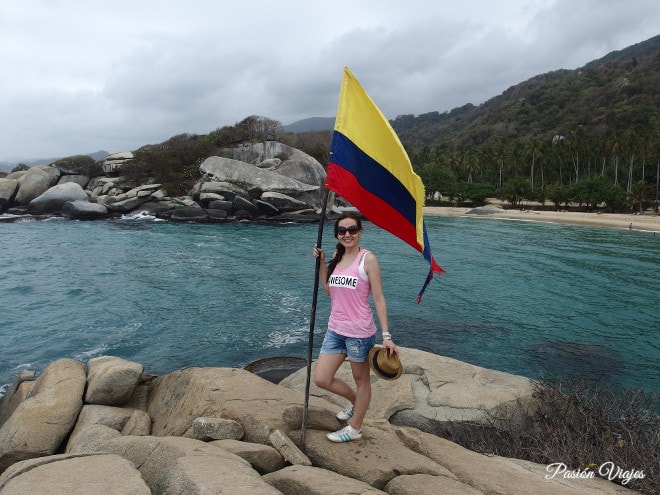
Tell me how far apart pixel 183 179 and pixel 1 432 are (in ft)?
156

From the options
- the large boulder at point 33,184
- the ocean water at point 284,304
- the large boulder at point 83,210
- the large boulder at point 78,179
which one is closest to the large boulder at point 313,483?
the ocean water at point 284,304

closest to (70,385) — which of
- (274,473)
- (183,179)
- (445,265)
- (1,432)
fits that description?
(1,432)

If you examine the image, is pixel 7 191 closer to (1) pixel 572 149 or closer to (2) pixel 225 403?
(2) pixel 225 403

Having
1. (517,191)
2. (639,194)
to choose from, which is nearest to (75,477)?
(639,194)

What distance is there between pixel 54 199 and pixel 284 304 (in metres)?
36.2

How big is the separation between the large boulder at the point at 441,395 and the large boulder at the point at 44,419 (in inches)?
135

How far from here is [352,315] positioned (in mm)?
4574

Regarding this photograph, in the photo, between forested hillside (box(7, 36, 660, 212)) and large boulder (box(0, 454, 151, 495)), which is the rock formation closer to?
forested hillside (box(7, 36, 660, 212))

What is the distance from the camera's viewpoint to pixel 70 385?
22.2 ft

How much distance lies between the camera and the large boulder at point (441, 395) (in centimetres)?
687

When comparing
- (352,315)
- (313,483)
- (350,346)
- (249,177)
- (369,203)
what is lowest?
(313,483)

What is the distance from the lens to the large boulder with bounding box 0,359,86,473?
569cm

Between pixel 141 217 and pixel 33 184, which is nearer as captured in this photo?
pixel 141 217

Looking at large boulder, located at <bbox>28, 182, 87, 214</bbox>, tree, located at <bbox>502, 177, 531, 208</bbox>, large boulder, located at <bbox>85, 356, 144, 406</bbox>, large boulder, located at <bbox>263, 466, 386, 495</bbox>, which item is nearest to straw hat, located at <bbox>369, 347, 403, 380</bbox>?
large boulder, located at <bbox>263, 466, 386, 495</bbox>
